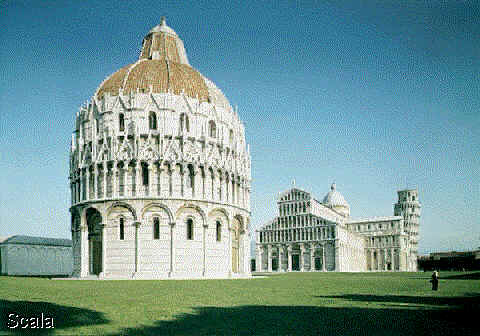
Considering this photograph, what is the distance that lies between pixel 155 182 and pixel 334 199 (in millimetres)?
101382

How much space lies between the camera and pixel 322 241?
107125 millimetres

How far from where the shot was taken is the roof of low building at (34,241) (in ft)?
237

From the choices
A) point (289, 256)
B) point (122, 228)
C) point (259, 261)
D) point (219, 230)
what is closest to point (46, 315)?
point (122, 228)

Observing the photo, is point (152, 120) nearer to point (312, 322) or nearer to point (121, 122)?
point (121, 122)

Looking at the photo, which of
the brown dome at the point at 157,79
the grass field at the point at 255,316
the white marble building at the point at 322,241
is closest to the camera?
the grass field at the point at 255,316

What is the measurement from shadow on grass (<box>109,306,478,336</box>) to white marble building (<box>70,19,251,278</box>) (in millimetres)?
30473

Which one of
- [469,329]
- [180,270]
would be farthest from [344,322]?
[180,270]

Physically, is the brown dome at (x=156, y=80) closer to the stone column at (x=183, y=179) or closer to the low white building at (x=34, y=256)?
the stone column at (x=183, y=179)

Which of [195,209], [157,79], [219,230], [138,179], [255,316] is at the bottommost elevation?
[255,316]

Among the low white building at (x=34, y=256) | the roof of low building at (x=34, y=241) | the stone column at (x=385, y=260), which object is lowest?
the stone column at (x=385, y=260)

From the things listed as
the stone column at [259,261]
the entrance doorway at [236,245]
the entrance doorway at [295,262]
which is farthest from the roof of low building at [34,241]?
the entrance doorway at [295,262]

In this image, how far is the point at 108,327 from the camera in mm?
11609

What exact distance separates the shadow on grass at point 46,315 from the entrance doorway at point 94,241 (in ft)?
98.4

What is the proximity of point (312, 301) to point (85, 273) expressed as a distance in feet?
110
